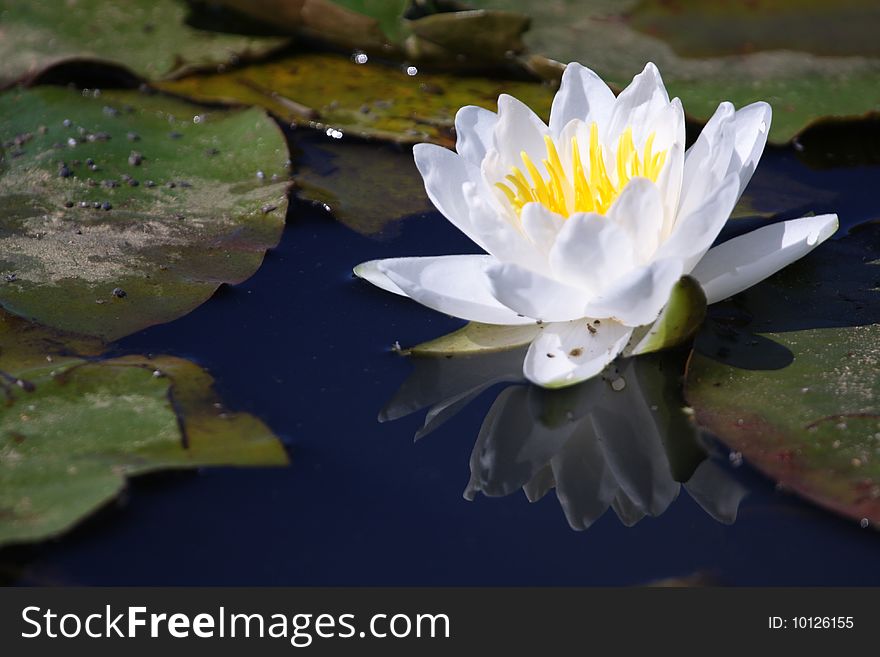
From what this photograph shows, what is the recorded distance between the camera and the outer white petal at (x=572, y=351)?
7.56 feet

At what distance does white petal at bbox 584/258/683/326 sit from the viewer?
217 cm

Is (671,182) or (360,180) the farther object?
A: (360,180)

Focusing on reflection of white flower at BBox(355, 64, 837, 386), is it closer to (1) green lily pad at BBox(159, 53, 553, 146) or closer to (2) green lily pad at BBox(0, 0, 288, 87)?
(1) green lily pad at BBox(159, 53, 553, 146)

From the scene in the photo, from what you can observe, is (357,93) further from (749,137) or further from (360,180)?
(749,137)

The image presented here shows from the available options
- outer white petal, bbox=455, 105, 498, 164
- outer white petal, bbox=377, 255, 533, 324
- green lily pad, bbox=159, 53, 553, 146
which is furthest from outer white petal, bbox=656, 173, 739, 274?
green lily pad, bbox=159, 53, 553, 146

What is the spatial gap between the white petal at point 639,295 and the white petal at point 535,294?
40 millimetres

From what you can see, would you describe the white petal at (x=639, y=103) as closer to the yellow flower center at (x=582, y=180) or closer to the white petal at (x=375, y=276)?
the yellow flower center at (x=582, y=180)

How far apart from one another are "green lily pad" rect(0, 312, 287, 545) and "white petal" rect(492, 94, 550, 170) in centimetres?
91

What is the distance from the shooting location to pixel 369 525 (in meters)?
2.04

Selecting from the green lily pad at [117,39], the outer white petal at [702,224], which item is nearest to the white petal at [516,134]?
the outer white petal at [702,224]

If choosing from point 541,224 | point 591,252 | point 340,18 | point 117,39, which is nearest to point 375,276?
point 541,224

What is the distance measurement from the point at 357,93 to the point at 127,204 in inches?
41.6

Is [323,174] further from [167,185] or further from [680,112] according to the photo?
[680,112]

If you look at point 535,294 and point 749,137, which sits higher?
point 749,137
